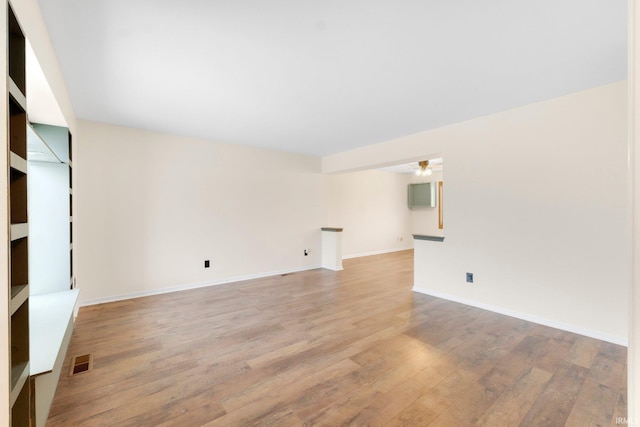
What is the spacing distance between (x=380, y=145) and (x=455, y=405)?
350cm

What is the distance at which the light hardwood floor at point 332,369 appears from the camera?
1547 millimetres

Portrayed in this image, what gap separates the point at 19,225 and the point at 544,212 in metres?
3.83

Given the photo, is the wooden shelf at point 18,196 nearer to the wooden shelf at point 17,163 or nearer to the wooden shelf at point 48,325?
the wooden shelf at point 17,163

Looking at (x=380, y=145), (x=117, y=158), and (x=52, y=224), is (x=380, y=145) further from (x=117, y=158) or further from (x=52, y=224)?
(x=52, y=224)

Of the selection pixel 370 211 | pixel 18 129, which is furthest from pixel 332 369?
pixel 370 211

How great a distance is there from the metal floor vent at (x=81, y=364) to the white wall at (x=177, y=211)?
1.46 meters

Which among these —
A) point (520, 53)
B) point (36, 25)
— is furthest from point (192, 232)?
point (520, 53)

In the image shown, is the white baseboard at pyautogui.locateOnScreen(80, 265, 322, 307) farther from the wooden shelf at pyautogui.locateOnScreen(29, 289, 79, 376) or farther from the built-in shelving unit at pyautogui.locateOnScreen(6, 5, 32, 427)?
the built-in shelving unit at pyautogui.locateOnScreen(6, 5, 32, 427)

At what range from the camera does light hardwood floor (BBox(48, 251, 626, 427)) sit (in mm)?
1547

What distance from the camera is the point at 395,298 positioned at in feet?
11.5

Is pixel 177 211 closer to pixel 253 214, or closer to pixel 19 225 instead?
pixel 253 214

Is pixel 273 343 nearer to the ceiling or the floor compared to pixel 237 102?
nearer to the floor

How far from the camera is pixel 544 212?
2.70 metres

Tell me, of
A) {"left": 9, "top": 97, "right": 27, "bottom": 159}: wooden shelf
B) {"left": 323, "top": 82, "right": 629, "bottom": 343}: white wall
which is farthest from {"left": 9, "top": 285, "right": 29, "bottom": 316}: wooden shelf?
{"left": 323, "top": 82, "right": 629, "bottom": 343}: white wall
